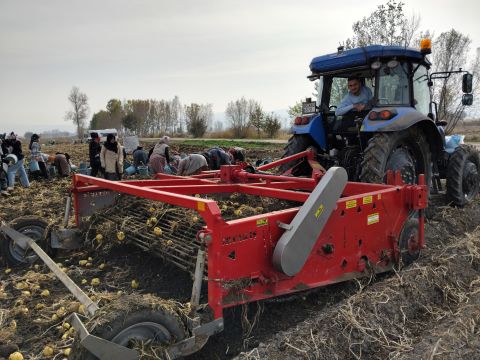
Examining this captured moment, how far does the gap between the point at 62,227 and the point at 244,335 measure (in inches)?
105

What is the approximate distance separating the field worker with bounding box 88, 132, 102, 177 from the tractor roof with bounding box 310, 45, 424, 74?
6.87 metres

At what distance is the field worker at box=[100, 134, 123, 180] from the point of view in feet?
33.7

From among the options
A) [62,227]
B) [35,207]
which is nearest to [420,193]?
[62,227]

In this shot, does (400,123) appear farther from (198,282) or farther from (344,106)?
(198,282)

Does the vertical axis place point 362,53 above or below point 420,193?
above

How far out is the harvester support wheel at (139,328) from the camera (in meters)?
2.32

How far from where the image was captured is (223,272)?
8.84 ft

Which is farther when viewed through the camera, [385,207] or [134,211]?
[134,211]

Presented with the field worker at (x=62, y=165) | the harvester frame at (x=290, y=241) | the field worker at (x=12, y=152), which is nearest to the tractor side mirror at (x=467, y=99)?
the harvester frame at (x=290, y=241)

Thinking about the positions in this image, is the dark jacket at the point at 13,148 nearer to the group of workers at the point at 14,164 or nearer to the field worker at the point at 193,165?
the group of workers at the point at 14,164

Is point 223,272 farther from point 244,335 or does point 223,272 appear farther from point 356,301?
point 356,301

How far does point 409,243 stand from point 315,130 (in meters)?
2.38

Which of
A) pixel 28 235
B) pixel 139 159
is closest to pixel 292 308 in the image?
pixel 28 235

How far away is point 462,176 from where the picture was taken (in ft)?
21.6
